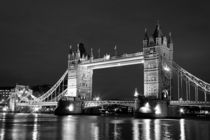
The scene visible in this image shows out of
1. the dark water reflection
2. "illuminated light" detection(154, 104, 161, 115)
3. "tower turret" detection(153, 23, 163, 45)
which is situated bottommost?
the dark water reflection

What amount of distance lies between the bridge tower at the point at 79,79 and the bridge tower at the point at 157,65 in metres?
15.7

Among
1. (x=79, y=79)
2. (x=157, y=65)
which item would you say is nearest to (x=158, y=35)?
(x=157, y=65)

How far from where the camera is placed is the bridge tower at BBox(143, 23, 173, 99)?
41.2 m

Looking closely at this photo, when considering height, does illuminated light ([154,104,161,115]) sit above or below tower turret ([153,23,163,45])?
below

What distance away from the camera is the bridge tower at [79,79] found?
181 ft

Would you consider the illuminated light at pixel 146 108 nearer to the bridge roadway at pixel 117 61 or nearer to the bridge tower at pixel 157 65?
the bridge tower at pixel 157 65

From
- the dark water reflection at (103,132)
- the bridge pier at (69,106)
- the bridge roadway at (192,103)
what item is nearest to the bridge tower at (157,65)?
the bridge roadway at (192,103)

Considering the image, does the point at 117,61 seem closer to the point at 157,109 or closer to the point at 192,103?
the point at 157,109

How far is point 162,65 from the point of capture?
41.8 m

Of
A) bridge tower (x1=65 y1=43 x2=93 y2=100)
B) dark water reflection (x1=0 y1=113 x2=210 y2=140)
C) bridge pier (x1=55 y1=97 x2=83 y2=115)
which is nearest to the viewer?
dark water reflection (x1=0 y1=113 x2=210 y2=140)

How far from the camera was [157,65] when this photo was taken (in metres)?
41.3

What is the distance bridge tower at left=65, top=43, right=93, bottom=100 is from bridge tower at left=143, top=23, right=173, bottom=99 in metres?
15.7

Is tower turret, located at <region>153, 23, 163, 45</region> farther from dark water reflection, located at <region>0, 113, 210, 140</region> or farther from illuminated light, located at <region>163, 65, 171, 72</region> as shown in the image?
dark water reflection, located at <region>0, 113, 210, 140</region>

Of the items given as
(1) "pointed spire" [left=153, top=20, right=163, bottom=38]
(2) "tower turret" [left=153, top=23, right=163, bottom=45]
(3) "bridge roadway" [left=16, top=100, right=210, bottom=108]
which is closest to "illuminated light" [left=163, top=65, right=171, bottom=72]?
(2) "tower turret" [left=153, top=23, right=163, bottom=45]
